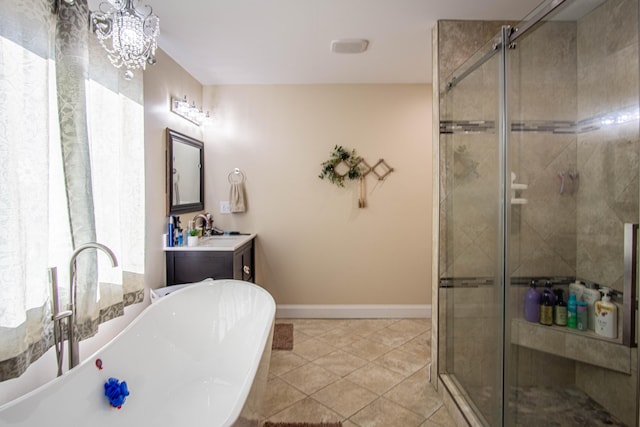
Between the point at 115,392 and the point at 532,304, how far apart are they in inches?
78.8

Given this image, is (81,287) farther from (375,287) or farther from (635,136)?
(375,287)

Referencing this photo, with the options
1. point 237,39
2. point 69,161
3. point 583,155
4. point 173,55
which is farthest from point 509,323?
point 173,55

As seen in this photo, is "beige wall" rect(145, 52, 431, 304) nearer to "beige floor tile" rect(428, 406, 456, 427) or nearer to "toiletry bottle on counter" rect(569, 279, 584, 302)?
"beige floor tile" rect(428, 406, 456, 427)

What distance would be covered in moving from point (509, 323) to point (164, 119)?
271 centimetres

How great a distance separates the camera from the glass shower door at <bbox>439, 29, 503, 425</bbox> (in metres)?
1.77

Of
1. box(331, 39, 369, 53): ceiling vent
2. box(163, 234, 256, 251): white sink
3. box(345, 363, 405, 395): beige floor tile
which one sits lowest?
box(345, 363, 405, 395): beige floor tile

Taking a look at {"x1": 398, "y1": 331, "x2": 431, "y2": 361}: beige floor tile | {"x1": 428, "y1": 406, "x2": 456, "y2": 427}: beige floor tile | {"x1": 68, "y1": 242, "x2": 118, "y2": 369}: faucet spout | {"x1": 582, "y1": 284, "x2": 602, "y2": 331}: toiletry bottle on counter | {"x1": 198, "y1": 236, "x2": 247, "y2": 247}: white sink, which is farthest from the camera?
{"x1": 198, "y1": 236, "x2": 247, "y2": 247}: white sink

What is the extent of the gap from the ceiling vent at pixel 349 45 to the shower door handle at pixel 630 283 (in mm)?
2047

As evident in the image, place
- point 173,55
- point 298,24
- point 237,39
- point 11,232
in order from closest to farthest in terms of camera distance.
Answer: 1. point 11,232
2. point 298,24
3. point 237,39
4. point 173,55

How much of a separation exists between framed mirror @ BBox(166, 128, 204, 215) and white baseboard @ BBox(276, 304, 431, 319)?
149cm

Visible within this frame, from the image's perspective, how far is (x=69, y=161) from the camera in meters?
1.51

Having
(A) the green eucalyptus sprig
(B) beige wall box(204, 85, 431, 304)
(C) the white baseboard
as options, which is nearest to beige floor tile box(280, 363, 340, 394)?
(C) the white baseboard

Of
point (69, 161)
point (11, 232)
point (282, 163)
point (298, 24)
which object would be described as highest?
point (298, 24)

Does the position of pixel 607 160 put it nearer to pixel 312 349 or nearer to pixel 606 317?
pixel 606 317
